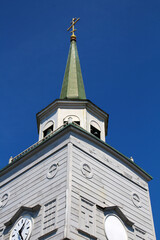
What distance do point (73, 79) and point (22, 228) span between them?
14.0 meters

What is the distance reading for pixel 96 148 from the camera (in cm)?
2861

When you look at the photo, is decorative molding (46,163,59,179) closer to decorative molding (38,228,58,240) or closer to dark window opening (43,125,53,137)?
decorative molding (38,228,58,240)

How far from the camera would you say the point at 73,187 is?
24703 millimetres

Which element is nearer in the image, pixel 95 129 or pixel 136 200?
pixel 136 200

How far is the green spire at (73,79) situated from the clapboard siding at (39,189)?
7.31m

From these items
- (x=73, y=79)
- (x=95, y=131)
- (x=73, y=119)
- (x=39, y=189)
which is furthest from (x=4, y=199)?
(x=73, y=79)

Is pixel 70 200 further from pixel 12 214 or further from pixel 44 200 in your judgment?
pixel 12 214

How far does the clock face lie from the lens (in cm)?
2514

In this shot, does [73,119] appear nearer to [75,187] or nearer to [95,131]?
[95,131]

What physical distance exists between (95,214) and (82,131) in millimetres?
5545

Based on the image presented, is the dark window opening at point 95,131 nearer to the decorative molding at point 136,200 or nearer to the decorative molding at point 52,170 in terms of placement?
the decorative molding at point 136,200

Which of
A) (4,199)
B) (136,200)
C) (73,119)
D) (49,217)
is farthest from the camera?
(73,119)

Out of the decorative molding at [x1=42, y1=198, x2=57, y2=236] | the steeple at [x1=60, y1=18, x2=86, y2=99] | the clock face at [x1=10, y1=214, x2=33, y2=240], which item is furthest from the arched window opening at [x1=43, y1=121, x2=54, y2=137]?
the decorative molding at [x1=42, y1=198, x2=57, y2=236]

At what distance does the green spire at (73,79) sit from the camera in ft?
111
